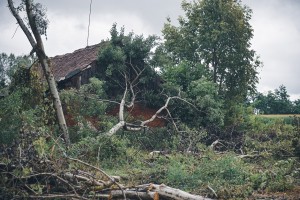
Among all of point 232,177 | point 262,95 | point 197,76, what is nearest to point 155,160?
point 232,177

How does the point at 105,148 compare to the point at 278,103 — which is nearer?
the point at 105,148

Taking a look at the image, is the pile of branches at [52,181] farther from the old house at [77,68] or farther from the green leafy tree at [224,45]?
the green leafy tree at [224,45]

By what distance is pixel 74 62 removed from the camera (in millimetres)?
18953

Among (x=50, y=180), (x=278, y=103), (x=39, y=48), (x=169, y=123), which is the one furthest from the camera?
(x=278, y=103)

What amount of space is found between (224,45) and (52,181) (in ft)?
64.8

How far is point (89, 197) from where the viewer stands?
6789 millimetres

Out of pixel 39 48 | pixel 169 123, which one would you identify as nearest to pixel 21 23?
pixel 39 48

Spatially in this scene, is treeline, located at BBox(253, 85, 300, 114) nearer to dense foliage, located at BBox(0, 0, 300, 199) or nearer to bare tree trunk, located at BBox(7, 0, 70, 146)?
dense foliage, located at BBox(0, 0, 300, 199)

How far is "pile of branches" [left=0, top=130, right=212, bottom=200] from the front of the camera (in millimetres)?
6641

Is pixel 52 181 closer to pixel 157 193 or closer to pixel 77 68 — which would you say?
pixel 157 193

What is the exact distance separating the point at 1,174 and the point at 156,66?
11.7m

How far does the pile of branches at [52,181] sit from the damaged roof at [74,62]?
9.38 meters

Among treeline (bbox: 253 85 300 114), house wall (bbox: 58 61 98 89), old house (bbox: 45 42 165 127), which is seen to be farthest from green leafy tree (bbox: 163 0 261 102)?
treeline (bbox: 253 85 300 114)

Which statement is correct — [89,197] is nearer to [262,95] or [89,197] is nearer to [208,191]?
[208,191]
